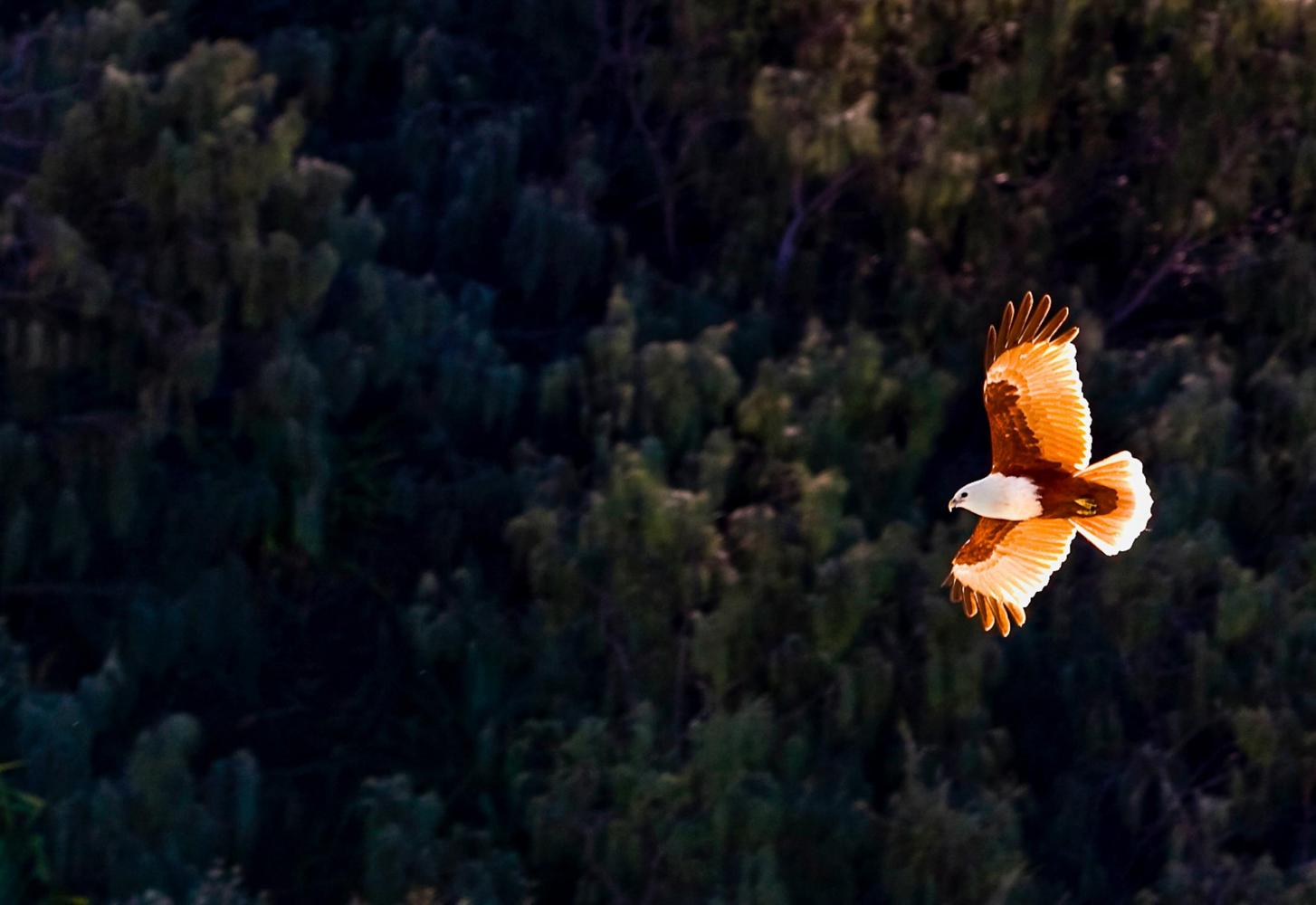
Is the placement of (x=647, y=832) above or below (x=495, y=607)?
below

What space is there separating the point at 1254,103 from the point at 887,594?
7.56 ft

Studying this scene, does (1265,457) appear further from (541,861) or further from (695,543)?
(541,861)

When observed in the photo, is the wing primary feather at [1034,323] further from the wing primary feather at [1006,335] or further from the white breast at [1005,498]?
the white breast at [1005,498]

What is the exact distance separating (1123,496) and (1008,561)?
38 cm

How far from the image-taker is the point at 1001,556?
201 inches

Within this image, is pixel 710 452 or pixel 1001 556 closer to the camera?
pixel 1001 556

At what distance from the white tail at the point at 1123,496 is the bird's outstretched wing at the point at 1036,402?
0.04 meters

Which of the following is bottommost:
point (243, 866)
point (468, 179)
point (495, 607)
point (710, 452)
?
point (243, 866)

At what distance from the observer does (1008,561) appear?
510 cm

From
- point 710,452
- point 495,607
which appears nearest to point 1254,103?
point 710,452

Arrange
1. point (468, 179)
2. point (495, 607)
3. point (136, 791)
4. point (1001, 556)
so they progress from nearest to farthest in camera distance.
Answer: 1. point (1001, 556)
2. point (136, 791)
3. point (495, 607)
4. point (468, 179)

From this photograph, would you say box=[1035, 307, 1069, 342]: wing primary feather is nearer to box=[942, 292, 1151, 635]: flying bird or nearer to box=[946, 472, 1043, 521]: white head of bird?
box=[942, 292, 1151, 635]: flying bird

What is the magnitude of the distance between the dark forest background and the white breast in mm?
2513

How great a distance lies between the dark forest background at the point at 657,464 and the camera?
7367mm
